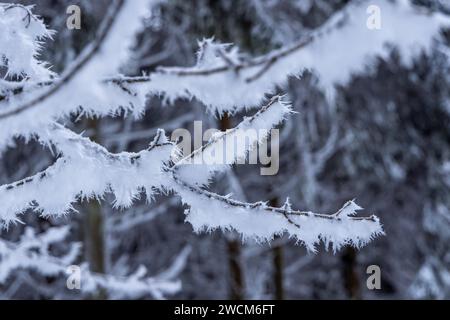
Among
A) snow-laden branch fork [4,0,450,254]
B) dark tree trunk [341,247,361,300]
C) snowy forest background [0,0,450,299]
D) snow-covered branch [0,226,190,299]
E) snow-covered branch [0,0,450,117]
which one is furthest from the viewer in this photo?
dark tree trunk [341,247,361,300]

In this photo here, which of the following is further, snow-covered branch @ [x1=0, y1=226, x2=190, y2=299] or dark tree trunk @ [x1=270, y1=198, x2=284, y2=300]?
dark tree trunk @ [x1=270, y1=198, x2=284, y2=300]

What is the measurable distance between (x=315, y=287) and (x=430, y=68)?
5.84m

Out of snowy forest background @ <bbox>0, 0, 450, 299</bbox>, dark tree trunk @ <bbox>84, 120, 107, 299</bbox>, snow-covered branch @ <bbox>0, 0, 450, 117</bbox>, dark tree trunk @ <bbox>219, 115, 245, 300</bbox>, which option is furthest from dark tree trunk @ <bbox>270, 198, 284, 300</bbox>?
snow-covered branch @ <bbox>0, 0, 450, 117</bbox>

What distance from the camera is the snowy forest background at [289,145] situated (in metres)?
6.43

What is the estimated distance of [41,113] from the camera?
3.59 feet

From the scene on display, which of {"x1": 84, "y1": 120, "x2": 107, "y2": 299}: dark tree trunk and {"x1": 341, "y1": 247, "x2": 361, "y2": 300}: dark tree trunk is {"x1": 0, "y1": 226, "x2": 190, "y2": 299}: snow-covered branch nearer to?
{"x1": 84, "y1": 120, "x2": 107, "y2": 299}: dark tree trunk

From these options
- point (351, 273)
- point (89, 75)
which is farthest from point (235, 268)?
point (89, 75)

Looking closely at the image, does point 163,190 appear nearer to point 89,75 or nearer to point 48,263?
point 89,75

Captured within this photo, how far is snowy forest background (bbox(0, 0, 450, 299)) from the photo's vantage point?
643 cm

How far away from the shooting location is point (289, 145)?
7.98 m

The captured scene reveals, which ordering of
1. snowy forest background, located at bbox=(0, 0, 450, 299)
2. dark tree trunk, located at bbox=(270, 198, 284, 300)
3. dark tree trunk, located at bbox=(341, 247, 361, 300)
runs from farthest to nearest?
dark tree trunk, located at bbox=(341, 247, 361, 300), dark tree trunk, located at bbox=(270, 198, 284, 300), snowy forest background, located at bbox=(0, 0, 450, 299)

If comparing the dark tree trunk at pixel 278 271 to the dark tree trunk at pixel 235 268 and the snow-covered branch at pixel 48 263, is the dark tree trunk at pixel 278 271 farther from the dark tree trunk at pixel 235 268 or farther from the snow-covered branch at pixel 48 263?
the snow-covered branch at pixel 48 263
